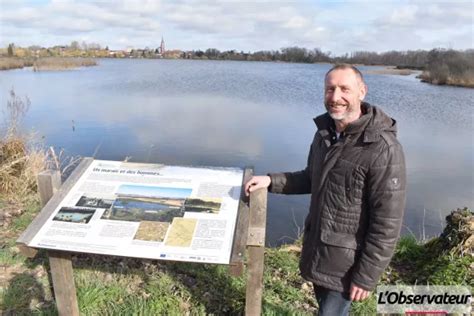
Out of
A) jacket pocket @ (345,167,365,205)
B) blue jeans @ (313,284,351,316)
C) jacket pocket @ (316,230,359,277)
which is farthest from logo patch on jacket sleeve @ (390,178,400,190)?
blue jeans @ (313,284,351,316)

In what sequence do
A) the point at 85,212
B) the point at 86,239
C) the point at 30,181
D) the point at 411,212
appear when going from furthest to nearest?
1. the point at 411,212
2. the point at 30,181
3. the point at 85,212
4. the point at 86,239

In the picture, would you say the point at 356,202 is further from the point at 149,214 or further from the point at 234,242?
the point at 149,214

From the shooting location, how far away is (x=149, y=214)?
8.44 ft

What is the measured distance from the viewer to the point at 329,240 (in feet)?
7.10

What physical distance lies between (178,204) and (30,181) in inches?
185

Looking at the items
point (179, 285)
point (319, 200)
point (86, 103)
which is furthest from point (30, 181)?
point (86, 103)

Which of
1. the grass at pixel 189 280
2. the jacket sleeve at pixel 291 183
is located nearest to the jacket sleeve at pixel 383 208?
the jacket sleeve at pixel 291 183

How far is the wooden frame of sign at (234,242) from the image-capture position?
2457mm

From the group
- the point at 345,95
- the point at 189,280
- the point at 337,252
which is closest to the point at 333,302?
the point at 337,252

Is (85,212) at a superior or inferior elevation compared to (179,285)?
superior

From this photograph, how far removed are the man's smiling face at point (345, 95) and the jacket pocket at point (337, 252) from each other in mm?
636

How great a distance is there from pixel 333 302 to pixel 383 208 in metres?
0.69

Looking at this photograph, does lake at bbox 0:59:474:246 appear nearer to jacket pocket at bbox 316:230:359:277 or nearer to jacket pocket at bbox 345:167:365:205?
jacket pocket at bbox 316:230:359:277

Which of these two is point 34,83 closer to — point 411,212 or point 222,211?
point 411,212
